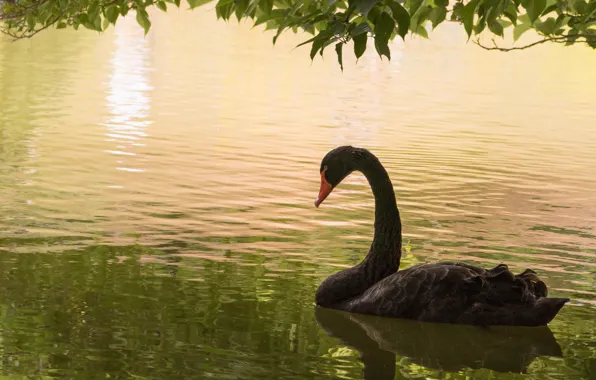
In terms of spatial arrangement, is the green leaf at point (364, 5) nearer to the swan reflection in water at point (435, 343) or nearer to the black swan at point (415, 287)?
the swan reflection in water at point (435, 343)

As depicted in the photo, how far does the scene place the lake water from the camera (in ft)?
20.4

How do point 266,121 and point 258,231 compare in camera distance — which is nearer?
point 258,231

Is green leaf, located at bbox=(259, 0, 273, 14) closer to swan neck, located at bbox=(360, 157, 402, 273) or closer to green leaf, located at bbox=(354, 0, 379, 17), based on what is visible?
swan neck, located at bbox=(360, 157, 402, 273)

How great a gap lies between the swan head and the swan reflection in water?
80cm

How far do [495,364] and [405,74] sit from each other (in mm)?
26765

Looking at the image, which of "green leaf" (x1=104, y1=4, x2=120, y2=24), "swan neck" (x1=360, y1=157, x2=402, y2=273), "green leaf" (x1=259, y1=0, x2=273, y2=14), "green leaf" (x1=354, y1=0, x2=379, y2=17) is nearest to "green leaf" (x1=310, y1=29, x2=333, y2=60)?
"green leaf" (x1=354, y1=0, x2=379, y2=17)

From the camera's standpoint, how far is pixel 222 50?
40.3 m

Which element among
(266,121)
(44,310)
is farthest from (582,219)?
(266,121)

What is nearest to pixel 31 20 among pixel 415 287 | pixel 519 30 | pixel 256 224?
pixel 256 224

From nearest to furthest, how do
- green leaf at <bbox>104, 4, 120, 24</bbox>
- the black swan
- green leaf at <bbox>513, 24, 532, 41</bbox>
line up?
the black swan → green leaf at <bbox>513, 24, 532, 41</bbox> → green leaf at <bbox>104, 4, 120, 24</bbox>

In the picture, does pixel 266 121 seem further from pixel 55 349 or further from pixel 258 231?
pixel 55 349

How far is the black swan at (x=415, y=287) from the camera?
671cm

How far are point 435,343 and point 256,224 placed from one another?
3516 mm

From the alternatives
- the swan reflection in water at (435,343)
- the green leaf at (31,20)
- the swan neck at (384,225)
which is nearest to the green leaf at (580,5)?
the swan neck at (384,225)
